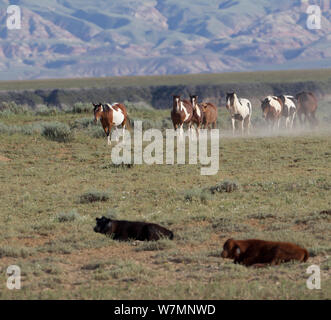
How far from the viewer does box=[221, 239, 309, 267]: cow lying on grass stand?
34.1ft

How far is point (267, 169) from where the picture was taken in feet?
69.1

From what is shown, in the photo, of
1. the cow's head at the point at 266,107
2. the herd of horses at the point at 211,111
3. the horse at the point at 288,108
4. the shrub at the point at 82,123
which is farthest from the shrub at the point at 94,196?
the horse at the point at 288,108

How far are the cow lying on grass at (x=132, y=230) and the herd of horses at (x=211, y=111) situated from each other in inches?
567

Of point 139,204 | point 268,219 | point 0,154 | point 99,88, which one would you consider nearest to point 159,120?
point 0,154

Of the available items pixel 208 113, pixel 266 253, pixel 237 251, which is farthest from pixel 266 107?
pixel 266 253

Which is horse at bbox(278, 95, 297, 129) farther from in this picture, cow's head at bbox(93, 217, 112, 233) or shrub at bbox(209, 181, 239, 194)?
cow's head at bbox(93, 217, 112, 233)

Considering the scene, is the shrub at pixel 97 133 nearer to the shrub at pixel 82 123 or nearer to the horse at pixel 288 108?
the shrub at pixel 82 123

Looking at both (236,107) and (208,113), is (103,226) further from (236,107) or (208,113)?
(236,107)

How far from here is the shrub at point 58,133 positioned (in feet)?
90.0

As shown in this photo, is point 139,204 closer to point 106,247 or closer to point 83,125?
point 106,247

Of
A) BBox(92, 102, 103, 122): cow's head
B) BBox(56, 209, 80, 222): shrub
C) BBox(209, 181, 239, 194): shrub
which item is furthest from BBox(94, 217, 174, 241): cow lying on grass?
BBox(92, 102, 103, 122): cow's head

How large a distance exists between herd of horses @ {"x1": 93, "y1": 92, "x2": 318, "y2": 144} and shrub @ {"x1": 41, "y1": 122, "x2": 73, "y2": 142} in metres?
1.40

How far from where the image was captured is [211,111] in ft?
102

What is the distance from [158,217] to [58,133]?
13.7m
